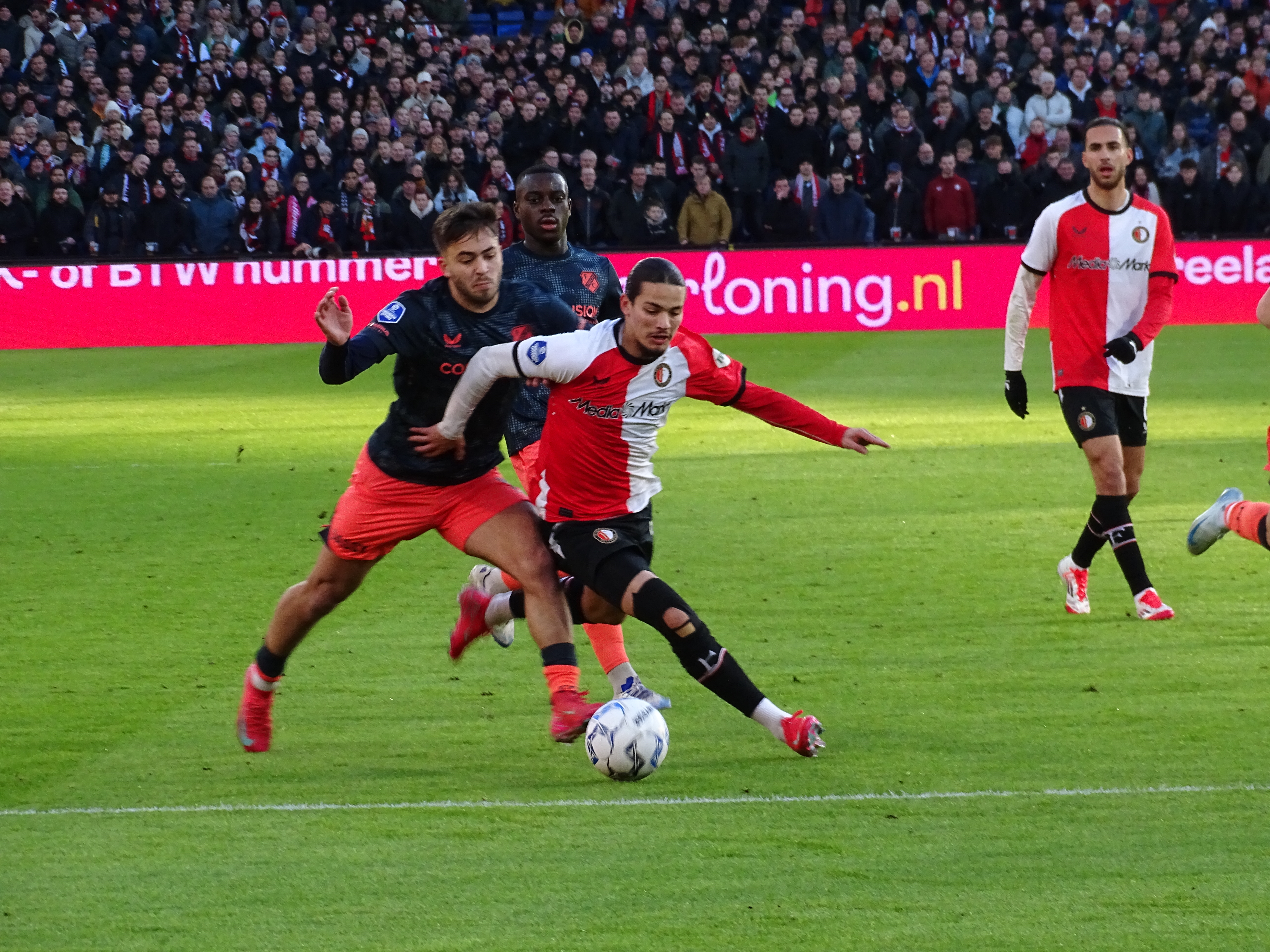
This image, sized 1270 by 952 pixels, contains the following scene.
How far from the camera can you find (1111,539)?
800cm

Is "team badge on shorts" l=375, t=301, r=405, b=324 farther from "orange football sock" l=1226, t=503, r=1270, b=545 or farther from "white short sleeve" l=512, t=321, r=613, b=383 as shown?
"orange football sock" l=1226, t=503, r=1270, b=545

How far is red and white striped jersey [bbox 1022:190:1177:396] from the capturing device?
8086 mm

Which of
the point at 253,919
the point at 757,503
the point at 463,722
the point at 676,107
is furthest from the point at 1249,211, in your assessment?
the point at 253,919

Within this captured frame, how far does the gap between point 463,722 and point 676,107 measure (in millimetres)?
18671

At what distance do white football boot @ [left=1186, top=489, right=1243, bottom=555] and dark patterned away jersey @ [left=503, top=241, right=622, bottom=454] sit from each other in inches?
97.1

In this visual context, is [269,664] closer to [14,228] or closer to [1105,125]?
[1105,125]

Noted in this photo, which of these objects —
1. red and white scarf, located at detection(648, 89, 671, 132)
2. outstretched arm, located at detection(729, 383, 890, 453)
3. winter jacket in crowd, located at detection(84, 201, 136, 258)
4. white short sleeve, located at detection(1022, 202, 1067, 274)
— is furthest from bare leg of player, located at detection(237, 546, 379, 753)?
red and white scarf, located at detection(648, 89, 671, 132)

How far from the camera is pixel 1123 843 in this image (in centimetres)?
480

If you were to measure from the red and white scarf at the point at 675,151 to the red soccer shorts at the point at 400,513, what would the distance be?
18001 mm

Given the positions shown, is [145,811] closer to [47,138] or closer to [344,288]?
[344,288]

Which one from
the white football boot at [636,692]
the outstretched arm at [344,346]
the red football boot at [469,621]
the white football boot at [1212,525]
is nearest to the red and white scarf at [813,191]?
the white football boot at [1212,525]

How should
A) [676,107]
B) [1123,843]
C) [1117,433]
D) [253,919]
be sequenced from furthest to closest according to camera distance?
[676,107] → [1117,433] → [1123,843] → [253,919]

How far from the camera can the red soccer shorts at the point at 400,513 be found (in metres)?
6.01

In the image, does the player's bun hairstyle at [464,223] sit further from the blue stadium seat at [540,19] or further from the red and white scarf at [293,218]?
the blue stadium seat at [540,19]
